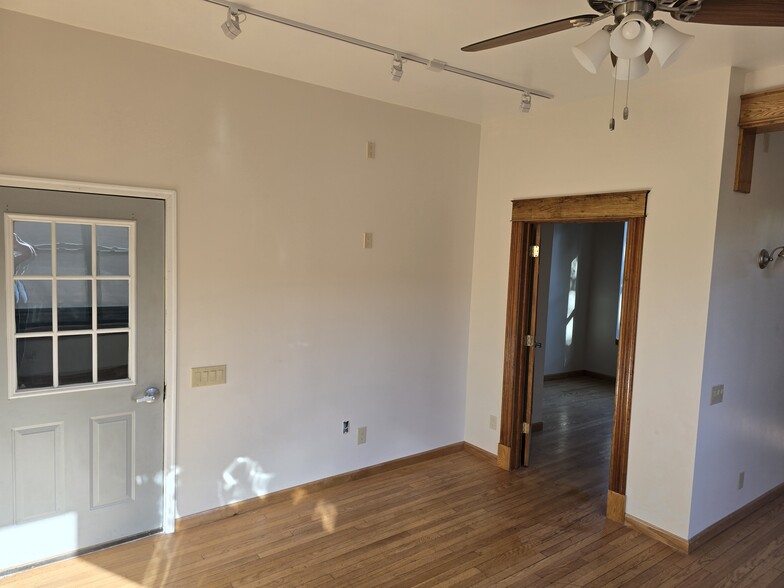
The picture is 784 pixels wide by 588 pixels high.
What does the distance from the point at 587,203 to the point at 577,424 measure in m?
2.95

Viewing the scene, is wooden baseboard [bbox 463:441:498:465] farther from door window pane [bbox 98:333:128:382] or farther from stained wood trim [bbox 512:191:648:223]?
door window pane [bbox 98:333:128:382]

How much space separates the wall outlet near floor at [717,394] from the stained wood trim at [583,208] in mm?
1179

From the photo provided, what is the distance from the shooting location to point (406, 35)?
8.73 ft

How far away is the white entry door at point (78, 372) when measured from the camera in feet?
8.75

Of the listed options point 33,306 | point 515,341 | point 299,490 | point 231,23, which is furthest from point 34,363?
point 515,341

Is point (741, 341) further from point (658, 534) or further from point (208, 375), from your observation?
point (208, 375)

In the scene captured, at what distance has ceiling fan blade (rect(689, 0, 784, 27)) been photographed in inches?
62.0

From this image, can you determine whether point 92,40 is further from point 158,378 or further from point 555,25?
point 555,25

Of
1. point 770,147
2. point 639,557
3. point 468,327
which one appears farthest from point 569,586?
point 770,147

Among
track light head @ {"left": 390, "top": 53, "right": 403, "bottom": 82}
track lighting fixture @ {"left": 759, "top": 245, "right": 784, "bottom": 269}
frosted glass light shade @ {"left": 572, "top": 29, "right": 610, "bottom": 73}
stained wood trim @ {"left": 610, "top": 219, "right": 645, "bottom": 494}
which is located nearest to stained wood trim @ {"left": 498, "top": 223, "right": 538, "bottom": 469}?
stained wood trim @ {"left": 610, "top": 219, "right": 645, "bottom": 494}

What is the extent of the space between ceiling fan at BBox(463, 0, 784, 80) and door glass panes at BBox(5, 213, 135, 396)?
2476 mm

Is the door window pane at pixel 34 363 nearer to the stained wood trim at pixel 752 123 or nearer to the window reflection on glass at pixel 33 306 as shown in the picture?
the window reflection on glass at pixel 33 306

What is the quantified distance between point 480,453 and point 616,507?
1.27m

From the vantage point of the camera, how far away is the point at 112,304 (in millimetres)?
2912
